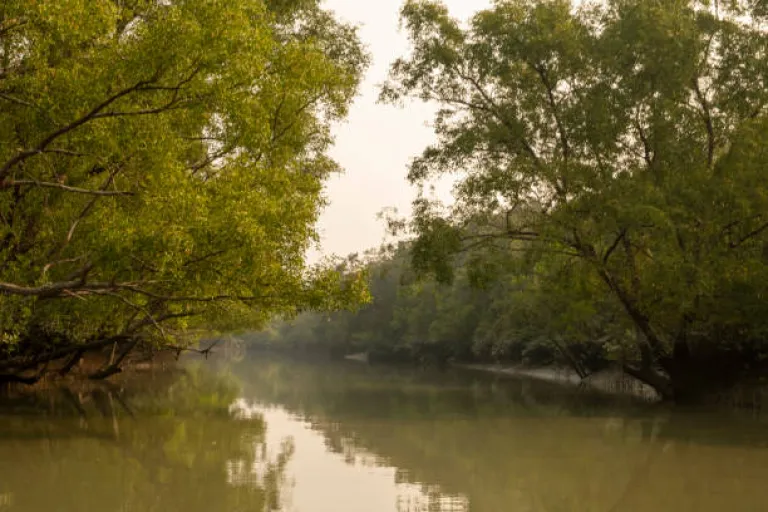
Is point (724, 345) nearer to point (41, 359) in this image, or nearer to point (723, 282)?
point (723, 282)

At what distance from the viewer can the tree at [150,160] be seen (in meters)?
14.9

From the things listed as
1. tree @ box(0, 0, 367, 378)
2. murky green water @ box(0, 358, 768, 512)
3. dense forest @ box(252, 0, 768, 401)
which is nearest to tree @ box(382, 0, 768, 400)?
dense forest @ box(252, 0, 768, 401)

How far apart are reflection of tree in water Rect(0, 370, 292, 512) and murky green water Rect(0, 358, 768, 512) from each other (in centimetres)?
5

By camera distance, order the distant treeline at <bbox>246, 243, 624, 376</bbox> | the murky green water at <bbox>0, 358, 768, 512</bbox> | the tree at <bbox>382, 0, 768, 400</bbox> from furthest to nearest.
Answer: the distant treeline at <bbox>246, 243, 624, 376</bbox>
the tree at <bbox>382, 0, 768, 400</bbox>
the murky green water at <bbox>0, 358, 768, 512</bbox>

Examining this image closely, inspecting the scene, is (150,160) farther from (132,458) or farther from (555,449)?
(555,449)

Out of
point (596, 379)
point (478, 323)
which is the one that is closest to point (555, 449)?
point (596, 379)

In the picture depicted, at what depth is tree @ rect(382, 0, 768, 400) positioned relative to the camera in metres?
25.1

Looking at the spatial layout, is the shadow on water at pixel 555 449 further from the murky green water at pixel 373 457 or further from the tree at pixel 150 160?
the tree at pixel 150 160

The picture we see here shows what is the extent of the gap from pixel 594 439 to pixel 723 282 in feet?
25.2

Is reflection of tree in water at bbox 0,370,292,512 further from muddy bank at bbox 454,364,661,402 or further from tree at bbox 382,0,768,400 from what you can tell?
muddy bank at bbox 454,364,661,402

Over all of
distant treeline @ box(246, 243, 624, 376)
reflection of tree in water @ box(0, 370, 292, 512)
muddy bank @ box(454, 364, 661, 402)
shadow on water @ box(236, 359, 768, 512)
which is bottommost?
reflection of tree in water @ box(0, 370, 292, 512)

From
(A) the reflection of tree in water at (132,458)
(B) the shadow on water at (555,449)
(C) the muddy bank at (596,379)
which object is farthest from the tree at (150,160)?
(C) the muddy bank at (596,379)

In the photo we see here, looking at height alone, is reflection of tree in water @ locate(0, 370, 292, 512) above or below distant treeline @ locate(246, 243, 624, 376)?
below

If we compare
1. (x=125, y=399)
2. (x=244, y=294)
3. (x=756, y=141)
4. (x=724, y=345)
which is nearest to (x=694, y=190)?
(x=756, y=141)
